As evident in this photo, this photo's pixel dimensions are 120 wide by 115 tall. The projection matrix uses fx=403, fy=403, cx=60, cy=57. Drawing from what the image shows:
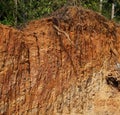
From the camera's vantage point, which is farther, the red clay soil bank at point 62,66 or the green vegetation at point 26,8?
the green vegetation at point 26,8

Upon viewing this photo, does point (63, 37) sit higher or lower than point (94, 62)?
higher

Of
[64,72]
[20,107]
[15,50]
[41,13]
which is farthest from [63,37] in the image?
[41,13]

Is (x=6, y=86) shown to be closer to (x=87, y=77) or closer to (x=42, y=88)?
(x=42, y=88)

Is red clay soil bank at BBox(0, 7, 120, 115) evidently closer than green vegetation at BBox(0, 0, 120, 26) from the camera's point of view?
Yes

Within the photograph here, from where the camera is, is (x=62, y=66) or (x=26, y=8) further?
(x=26, y=8)

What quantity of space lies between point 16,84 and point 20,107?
1.48 feet

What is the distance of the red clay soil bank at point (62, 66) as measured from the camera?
301 inches

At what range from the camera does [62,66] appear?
8.33 metres

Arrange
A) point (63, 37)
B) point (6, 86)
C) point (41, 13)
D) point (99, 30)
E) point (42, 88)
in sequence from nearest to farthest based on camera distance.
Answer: point (6, 86) < point (42, 88) < point (63, 37) < point (99, 30) < point (41, 13)

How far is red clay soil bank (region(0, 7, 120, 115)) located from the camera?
7.64m

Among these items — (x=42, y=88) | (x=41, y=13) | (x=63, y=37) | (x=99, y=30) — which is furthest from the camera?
(x=41, y=13)

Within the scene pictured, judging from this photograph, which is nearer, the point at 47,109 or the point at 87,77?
the point at 47,109

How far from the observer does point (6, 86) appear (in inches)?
294

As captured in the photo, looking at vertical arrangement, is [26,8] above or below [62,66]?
below
